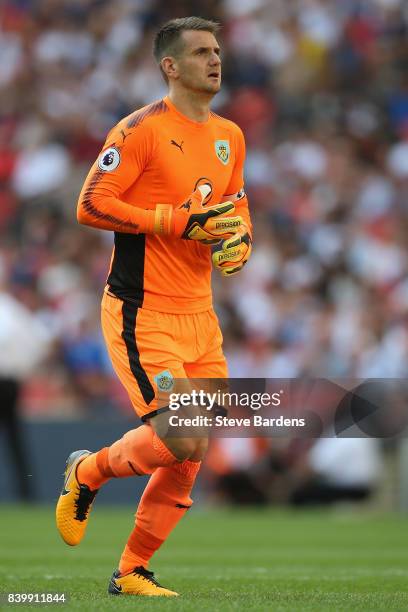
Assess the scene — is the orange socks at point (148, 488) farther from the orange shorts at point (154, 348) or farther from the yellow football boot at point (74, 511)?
the orange shorts at point (154, 348)

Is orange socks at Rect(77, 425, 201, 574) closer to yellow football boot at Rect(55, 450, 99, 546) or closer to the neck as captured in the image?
yellow football boot at Rect(55, 450, 99, 546)

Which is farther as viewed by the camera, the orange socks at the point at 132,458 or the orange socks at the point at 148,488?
the orange socks at the point at 148,488

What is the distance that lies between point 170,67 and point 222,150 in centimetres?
45

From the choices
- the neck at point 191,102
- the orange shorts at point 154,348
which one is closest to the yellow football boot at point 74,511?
the orange shorts at point 154,348

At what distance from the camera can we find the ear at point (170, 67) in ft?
19.3

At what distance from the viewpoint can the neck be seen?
586 centimetres

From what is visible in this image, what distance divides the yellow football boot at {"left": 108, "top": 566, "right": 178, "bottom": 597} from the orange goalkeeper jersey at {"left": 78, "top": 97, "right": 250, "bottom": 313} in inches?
47.4

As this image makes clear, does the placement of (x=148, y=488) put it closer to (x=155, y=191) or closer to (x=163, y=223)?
(x=163, y=223)

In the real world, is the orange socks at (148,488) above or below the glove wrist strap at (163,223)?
below

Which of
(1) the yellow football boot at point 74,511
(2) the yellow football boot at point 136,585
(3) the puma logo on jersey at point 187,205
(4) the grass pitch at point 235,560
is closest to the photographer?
(4) the grass pitch at point 235,560

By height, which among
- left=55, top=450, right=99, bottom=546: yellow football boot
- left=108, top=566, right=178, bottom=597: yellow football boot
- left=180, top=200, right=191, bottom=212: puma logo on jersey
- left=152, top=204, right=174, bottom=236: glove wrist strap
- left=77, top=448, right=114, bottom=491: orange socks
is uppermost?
left=180, top=200, right=191, bottom=212: puma logo on jersey

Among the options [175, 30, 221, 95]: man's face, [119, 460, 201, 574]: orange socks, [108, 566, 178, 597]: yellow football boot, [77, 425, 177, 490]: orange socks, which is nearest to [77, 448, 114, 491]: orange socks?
[77, 425, 177, 490]: orange socks

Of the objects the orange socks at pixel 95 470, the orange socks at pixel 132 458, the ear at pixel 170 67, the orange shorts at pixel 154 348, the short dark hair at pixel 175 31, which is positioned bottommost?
the orange socks at pixel 95 470

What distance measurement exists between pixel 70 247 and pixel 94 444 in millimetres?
3000
